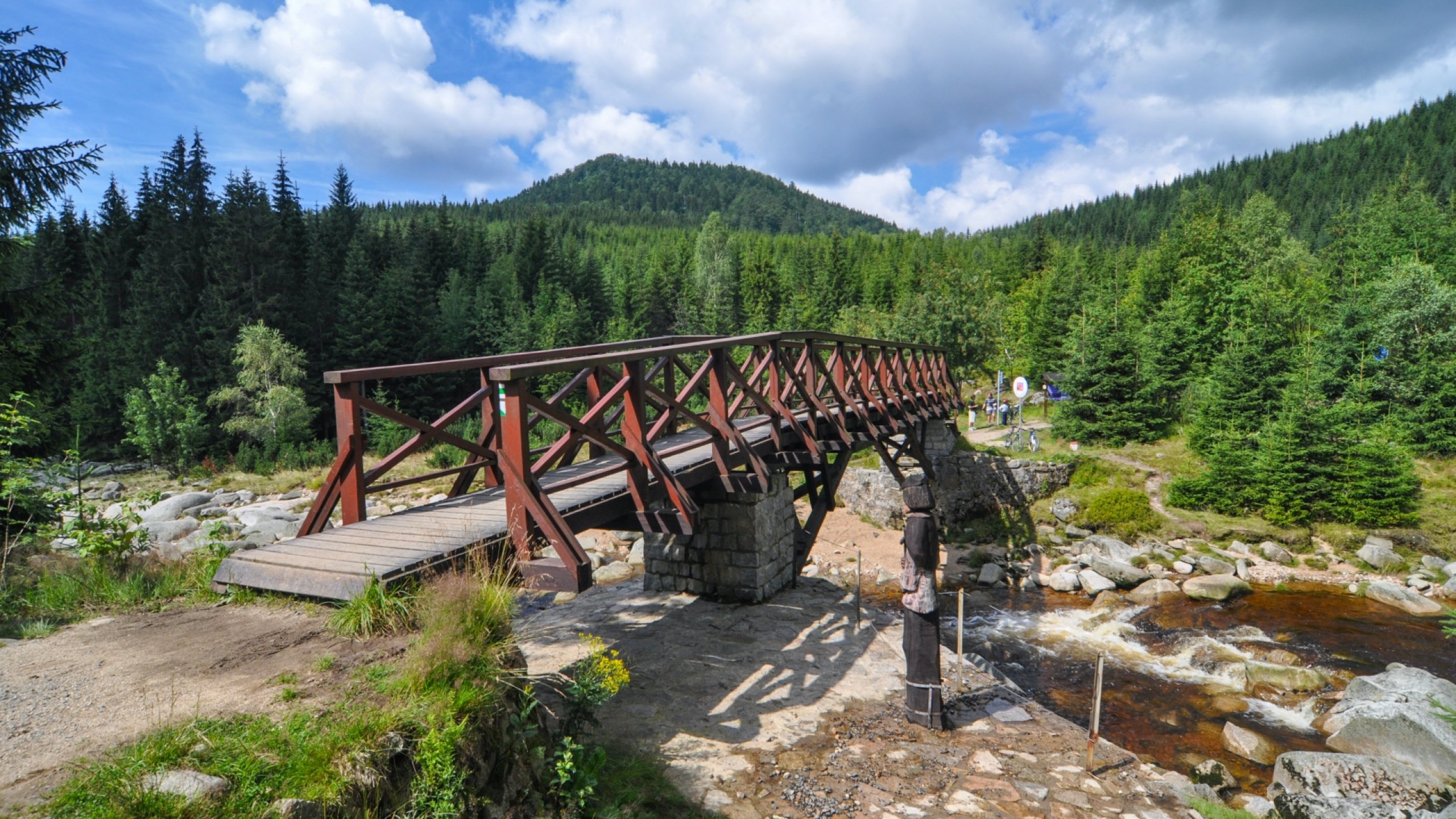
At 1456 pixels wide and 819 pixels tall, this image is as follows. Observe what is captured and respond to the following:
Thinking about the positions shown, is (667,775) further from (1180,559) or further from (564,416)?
(1180,559)

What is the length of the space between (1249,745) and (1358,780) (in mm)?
1444

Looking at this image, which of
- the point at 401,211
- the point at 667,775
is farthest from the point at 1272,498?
the point at 401,211

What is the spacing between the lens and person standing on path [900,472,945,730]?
6652 mm

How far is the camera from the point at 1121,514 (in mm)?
19422

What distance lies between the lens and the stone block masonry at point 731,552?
9.66 meters

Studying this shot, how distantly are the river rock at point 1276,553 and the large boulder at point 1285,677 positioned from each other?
23.9 ft

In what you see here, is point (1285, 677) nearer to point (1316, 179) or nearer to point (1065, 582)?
point (1065, 582)

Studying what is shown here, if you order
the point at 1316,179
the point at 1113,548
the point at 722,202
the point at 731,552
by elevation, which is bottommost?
the point at 1113,548

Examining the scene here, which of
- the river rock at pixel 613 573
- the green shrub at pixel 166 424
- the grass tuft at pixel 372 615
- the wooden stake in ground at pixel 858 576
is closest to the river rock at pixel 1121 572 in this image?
the wooden stake in ground at pixel 858 576

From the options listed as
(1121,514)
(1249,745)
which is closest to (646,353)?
(1249,745)

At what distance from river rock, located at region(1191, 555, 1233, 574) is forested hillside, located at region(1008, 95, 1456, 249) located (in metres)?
50.7

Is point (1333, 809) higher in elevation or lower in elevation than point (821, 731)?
lower

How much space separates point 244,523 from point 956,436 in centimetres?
2106

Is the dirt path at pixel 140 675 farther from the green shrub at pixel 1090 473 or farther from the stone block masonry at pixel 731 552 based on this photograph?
the green shrub at pixel 1090 473
